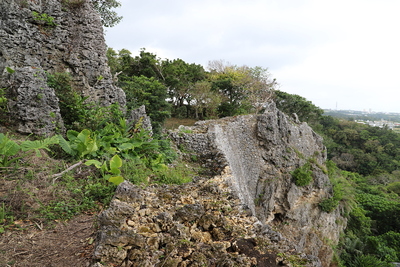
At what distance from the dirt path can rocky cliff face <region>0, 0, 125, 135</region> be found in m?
3.22

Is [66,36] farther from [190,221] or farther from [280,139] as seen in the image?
[280,139]

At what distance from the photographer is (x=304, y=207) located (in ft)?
44.1

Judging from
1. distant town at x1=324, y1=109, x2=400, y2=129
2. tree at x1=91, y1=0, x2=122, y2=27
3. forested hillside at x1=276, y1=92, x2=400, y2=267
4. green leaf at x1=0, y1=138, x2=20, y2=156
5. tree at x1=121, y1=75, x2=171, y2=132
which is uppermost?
tree at x1=91, y1=0, x2=122, y2=27

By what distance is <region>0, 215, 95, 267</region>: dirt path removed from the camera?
2.10 meters

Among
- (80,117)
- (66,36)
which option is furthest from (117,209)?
(66,36)

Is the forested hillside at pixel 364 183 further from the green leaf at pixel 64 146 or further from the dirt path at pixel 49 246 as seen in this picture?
the dirt path at pixel 49 246

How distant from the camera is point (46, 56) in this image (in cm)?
672

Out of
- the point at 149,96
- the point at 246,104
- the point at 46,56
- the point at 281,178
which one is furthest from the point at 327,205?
the point at 46,56

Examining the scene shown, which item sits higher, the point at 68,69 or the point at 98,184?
the point at 68,69

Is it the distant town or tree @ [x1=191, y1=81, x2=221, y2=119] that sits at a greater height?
tree @ [x1=191, y1=81, x2=221, y2=119]

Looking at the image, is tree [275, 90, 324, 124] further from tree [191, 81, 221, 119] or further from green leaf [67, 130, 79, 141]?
green leaf [67, 130, 79, 141]

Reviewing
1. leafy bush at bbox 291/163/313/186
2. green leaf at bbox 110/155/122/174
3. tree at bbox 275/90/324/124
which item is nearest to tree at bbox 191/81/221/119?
leafy bush at bbox 291/163/313/186

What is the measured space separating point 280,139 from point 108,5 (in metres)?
11.6

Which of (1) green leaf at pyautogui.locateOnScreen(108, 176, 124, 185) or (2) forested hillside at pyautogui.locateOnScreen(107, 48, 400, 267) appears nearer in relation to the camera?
(1) green leaf at pyautogui.locateOnScreen(108, 176, 124, 185)
